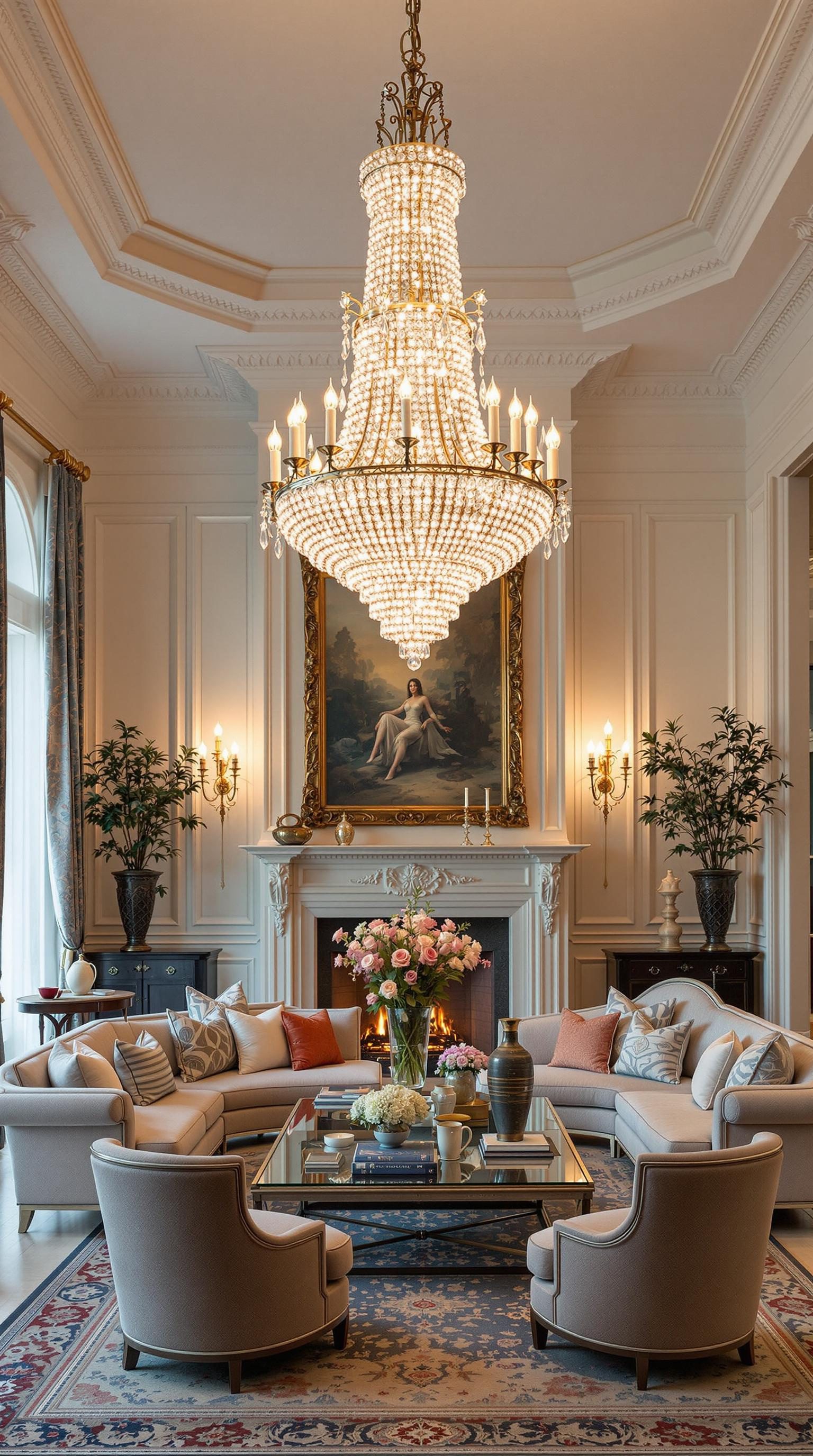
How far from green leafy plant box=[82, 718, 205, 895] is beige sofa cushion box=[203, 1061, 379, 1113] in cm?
190

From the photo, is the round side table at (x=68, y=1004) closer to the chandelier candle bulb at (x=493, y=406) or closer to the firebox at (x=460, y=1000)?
the firebox at (x=460, y=1000)

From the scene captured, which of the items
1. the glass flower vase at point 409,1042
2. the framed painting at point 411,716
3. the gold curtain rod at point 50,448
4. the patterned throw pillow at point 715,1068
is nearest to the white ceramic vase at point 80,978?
the framed painting at point 411,716

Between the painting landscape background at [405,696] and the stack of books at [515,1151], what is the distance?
328cm

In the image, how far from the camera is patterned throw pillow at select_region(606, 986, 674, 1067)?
675 centimetres

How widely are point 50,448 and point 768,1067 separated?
18.3ft

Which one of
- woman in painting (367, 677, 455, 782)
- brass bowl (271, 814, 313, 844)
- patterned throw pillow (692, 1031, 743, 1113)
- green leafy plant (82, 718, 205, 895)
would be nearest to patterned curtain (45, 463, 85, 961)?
green leafy plant (82, 718, 205, 895)

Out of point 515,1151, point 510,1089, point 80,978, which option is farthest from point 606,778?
point 515,1151

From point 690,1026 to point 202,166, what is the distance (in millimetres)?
5159

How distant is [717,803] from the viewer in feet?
25.7

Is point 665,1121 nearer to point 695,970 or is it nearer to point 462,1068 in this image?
point 462,1068

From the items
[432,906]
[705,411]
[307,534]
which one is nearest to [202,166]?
[307,534]

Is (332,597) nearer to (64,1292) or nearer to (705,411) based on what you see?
(705,411)

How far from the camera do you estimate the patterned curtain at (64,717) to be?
7578mm

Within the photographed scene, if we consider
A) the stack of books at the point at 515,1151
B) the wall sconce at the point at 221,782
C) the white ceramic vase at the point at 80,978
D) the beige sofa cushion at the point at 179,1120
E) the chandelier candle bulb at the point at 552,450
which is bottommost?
the beige sofa cushion at the point at 179,1120
